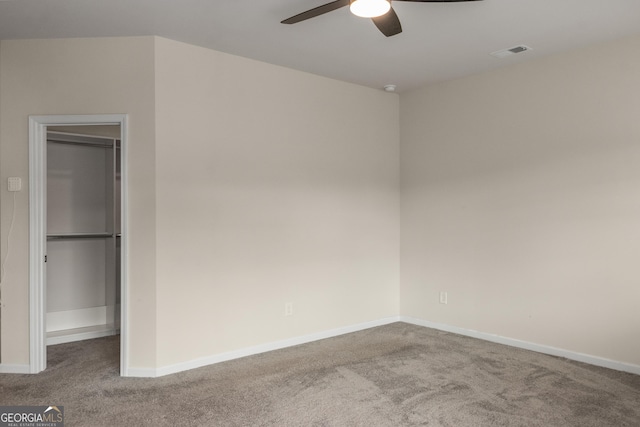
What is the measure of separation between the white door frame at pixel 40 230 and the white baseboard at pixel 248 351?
0.19 meters

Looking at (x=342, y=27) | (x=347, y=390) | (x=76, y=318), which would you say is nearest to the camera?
(x=347, y=390)

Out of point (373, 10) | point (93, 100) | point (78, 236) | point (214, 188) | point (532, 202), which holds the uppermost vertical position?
point (373, 10)

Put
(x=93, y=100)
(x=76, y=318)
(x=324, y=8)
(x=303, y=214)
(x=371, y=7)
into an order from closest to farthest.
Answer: (x=371, y=7), (x=324, y=8), (x=93, y=100), (x=303, y=214), (x=76, y=318)

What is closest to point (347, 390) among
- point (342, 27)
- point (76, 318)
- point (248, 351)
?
point (248, 351)

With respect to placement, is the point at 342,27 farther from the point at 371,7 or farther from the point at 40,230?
the point at 40,230

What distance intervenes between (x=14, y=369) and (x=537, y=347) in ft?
13.9

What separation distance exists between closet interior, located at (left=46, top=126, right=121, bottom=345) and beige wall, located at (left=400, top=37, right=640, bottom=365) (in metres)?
3.16

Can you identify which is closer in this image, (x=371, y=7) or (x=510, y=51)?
(x=371, y=7)

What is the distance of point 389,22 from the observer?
2537 mm

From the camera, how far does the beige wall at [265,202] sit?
11.8 ft

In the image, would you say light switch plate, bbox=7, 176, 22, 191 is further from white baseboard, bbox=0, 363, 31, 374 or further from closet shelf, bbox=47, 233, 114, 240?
white baseboard, bbox=0, 363, 31, 374

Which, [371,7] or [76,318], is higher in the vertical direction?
[371,7]

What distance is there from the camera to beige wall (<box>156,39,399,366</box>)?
3605 millimetres

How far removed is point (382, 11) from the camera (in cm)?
238
